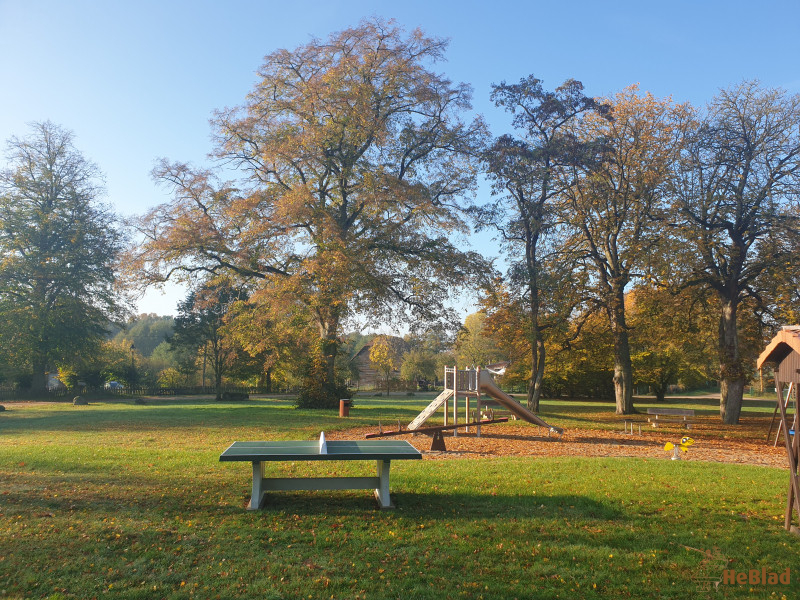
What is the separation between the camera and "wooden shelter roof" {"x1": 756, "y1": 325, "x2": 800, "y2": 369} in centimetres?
595

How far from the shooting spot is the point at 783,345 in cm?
639

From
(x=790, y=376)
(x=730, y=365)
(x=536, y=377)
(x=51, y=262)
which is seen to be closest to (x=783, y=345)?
(x=790, y=376)

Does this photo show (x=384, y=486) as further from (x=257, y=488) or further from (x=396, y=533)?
(x=257, y=488)

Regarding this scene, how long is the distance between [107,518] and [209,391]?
4413 centimetres

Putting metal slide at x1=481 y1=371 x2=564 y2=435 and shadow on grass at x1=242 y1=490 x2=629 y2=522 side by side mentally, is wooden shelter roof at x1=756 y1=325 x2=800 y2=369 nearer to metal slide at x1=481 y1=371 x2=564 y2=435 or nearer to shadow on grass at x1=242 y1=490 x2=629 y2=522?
shadow on grass at x1=242 y1=490 x2=629 y2=522

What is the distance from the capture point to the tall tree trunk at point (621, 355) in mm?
25578

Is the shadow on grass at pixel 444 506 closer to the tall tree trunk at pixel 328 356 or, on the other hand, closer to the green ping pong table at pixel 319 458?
the green ping pong table at pixel 319 458

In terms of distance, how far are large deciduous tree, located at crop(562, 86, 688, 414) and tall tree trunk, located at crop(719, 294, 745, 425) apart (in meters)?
3.94

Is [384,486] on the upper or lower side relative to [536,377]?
lower

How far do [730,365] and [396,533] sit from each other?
2184 cm

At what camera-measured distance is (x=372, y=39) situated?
25688 mm

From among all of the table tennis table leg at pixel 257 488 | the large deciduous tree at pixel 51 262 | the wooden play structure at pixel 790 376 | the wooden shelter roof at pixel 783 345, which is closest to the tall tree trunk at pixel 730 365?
the wooden shelter roof at pixel 783 345

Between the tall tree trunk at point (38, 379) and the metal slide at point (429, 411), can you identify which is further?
the tall tree trunk at point (38, 379)

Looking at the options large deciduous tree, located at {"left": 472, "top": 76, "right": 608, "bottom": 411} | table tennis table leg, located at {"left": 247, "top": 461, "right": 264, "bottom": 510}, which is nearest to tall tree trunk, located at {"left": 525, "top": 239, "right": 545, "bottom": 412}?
large deciduous tree, located at {"left": 472, "top": 76, "right": 608, "bottom": 411}
